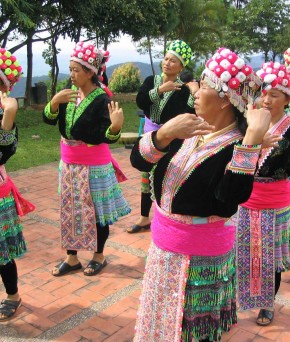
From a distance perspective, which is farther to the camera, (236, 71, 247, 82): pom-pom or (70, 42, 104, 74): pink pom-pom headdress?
(70, 42, 104, 74): pink pom-pom headdress

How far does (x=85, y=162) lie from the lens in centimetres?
374

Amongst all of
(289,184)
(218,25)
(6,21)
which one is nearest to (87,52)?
(289,184)

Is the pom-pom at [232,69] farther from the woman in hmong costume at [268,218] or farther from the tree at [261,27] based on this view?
the tree at [261,27]

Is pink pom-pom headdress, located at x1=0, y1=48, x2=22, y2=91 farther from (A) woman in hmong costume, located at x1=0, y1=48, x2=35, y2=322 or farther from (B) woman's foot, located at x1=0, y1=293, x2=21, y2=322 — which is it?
Result: (B) woman's foot, located at x1=0, y1=293, x2=21, y2=322

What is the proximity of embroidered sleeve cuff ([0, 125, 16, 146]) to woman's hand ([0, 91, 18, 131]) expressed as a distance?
0.03 metres

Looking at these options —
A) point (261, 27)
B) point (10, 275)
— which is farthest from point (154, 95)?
point (261, 27)

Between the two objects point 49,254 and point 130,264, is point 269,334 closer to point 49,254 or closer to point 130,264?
A: point 130,264

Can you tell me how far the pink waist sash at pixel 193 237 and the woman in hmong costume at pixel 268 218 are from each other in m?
0.94

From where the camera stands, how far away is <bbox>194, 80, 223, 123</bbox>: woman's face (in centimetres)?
204

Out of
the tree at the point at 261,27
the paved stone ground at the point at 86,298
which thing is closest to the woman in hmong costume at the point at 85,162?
the paved stone ground at the point at 86,298

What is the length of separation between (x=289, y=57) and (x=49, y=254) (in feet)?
9.39

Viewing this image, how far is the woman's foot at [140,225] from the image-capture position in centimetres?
490

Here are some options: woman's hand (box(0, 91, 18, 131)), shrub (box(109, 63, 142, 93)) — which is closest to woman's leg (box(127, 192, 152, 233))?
woman's hand (box(0, 91, 18, 131))

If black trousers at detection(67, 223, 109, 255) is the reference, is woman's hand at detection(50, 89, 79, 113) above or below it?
above
